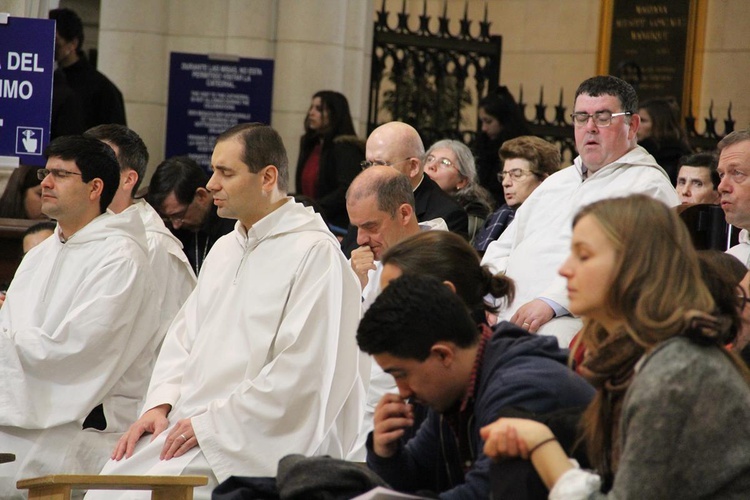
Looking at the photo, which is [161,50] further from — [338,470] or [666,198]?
[338,470]

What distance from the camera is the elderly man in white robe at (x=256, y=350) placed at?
18.4 feet

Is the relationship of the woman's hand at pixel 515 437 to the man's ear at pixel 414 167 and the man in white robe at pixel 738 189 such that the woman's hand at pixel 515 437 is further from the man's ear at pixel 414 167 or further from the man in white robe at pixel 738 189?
the man's ear at pixel 414 167

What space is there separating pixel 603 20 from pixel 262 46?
16.0ft

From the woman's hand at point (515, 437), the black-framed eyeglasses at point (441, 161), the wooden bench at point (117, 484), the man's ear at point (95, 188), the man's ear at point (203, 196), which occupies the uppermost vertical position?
the black-framed eyeglasses at point (441, 161)

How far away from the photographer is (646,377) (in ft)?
9.71

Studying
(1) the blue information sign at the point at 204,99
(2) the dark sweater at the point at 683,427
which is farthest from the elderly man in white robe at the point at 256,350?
(1) the blue information sign at the point at 204,99

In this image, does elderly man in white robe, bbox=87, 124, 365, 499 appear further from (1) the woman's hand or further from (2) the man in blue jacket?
(1) the woman's hand

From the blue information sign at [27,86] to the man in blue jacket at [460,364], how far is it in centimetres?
462

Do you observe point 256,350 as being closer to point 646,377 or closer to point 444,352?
point 444,352

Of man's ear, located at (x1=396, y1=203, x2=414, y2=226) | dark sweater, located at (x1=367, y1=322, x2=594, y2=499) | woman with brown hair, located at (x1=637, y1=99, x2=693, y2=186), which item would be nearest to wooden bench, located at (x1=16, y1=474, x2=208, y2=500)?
dark sweater, located at (x1=367, y1=322, x2=594, y2=499)

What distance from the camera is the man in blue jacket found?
353 centimetres

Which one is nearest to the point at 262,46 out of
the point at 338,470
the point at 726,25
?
the point at 726,25

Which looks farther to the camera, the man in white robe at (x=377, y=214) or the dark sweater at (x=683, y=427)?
the man in white robe at (x=377, y=214)

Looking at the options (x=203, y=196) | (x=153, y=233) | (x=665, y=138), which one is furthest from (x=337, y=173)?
(x=153, y=233)
